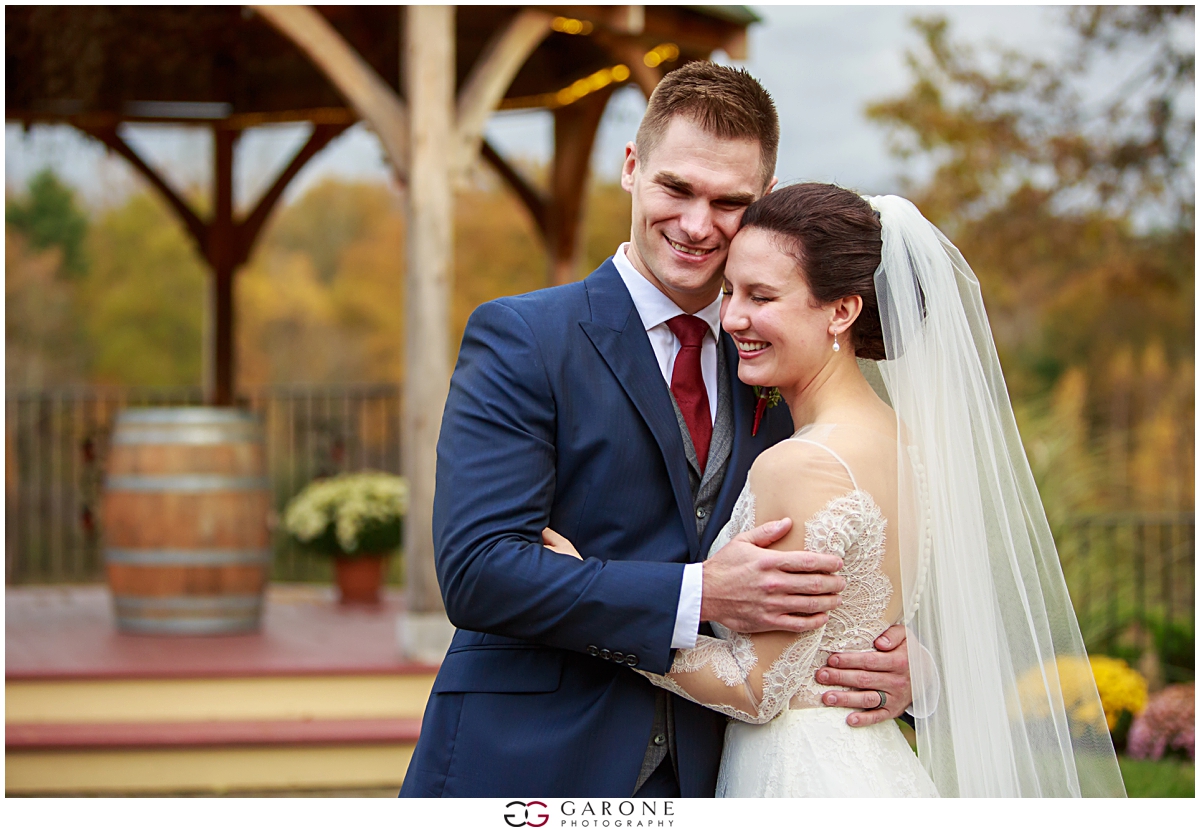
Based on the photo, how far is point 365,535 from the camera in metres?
7.37

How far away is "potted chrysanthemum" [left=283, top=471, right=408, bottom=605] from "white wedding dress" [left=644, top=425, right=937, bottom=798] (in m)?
5.46

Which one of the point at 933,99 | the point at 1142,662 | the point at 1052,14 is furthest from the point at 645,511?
the point at 933,99

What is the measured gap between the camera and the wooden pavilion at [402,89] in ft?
17.1

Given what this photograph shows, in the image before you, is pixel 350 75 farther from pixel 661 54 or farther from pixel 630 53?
pixel 661 54

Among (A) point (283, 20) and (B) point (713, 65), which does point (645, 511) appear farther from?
(A) point (283, 20)

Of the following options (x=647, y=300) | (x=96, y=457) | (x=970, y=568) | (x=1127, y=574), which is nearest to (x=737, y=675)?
(x=970, y=568)

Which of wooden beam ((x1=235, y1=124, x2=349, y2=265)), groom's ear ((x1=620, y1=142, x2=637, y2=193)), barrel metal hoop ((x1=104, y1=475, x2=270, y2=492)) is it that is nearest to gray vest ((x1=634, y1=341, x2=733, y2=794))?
groom's ear ((x1=620, y1=142, x2=637, y2=193))

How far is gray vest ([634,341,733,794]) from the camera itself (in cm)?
208

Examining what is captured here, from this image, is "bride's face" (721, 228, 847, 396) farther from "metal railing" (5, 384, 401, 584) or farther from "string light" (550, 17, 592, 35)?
"metal railing" (5, 384, 401, 584)

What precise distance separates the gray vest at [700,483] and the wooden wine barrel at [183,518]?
4.17 m

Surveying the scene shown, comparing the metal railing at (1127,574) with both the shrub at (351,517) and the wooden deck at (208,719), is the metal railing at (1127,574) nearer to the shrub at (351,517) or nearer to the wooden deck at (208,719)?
the wooden deck at (208,719)

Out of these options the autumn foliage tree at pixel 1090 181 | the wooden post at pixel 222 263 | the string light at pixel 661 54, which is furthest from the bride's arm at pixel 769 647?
the wooden post at pixel 222 263

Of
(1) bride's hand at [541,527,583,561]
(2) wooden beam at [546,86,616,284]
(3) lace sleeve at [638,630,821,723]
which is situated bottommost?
(3) lace sleeve at [638,630,821,723]

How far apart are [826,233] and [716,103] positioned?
0.32 metres
